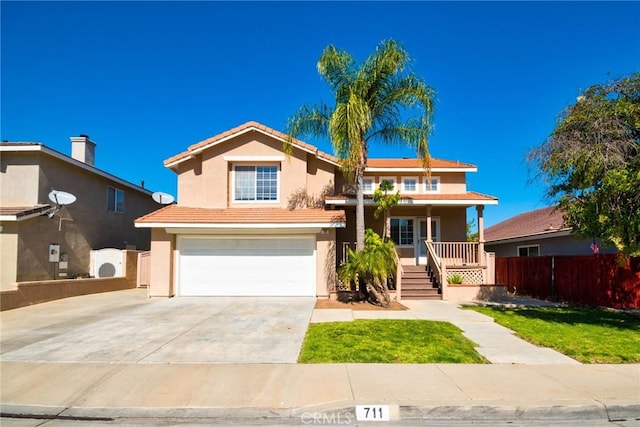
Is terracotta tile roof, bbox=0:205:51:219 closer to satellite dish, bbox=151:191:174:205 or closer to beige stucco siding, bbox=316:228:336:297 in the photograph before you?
satellite dish, bbox=151:191:174:205

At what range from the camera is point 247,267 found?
15438mm

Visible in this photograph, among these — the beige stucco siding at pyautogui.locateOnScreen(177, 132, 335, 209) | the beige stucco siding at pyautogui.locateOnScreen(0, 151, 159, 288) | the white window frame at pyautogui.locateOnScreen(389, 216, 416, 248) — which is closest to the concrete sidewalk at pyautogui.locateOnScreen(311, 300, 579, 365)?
the white window frame at pyautogui.locateOnScreen(389, 216, 416, 248)

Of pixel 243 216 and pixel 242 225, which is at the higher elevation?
pixel 243 216

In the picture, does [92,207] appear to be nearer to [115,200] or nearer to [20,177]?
[115,200]

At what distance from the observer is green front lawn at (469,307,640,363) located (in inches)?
305

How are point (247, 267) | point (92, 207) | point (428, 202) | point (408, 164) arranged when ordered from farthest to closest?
point (408, 164), point (92, 207), point (428, 202), point (247, 267)

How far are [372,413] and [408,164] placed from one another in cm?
1538

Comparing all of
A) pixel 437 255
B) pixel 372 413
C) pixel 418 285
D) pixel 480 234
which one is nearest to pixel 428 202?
pixel 437 255

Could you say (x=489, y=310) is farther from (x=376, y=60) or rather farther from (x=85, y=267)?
(x=85, y=267)

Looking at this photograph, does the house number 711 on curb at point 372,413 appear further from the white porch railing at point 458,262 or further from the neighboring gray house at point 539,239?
the neighboring gray house at point 539,239

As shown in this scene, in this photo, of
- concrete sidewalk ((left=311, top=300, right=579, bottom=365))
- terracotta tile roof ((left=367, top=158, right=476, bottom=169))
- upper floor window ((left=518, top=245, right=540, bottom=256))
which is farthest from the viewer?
upper floor window ((left=518, top=245, right=540, bottom=256))

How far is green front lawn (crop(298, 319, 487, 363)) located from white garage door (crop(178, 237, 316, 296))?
17.6ft

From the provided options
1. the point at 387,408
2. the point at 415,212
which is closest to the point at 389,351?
the point at 387,408

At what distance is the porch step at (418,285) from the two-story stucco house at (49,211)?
Answer: 42.5 feet
